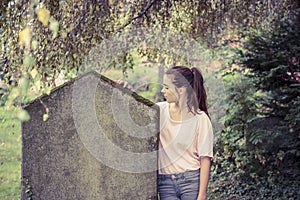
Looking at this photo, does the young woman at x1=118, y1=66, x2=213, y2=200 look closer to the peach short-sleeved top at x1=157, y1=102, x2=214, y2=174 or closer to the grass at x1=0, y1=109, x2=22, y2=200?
the peach short-sleeved top at x1=157, y1=102, x2=214, y2=174

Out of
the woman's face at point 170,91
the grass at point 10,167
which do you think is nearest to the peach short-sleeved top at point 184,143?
the woman's face at point 170,91

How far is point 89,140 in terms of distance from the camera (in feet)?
8.64

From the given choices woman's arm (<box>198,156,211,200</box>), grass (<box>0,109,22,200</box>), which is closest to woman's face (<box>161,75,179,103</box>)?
woman's arm (<box>198,156,211,200</box>)

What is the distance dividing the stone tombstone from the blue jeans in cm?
16

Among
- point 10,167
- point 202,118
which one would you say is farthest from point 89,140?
point 10,167

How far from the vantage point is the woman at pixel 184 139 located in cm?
271

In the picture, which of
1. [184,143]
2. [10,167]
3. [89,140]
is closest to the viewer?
[89,140]

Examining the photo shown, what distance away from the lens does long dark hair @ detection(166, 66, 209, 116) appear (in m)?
2.81

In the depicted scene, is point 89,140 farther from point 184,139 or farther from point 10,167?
point 10,167

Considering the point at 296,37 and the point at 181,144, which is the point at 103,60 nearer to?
the point at 296,37

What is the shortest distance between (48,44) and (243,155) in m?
3.67

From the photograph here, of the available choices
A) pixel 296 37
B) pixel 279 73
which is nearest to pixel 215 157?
pixel 279 73

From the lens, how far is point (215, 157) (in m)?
7.12

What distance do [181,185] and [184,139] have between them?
0.24 meters
